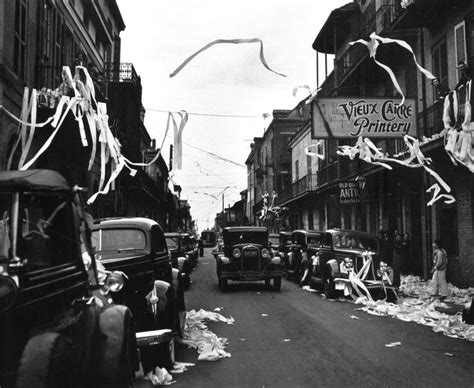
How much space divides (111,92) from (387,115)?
1422cm

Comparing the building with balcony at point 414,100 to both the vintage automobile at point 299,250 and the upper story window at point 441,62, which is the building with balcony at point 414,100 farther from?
the vintage automobile at point 299,250

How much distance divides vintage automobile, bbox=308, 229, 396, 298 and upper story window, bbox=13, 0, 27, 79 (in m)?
9.62

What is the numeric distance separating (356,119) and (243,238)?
5914mm

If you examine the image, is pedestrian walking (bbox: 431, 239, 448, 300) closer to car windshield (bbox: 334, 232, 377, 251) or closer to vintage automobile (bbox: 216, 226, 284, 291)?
car windshield (bbox: 334, 232, 377, 251)

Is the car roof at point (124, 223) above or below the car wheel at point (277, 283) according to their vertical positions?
above

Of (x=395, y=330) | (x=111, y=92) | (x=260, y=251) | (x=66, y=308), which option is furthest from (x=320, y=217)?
(x=66, y=308)

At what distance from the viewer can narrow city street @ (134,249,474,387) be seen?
5902 millimetres

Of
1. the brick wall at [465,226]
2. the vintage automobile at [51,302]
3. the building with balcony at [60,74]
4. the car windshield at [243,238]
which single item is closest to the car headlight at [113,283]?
the vintage automobile at [51,302]

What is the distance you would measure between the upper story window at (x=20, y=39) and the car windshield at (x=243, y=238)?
7802mm

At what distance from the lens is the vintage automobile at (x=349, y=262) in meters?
13.6

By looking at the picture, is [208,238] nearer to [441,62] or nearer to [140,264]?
Answer: [441,62]

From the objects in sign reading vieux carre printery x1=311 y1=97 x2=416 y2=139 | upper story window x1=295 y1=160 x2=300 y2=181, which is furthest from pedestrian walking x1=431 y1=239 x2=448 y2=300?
upper story window x1=295 y1=160 x2=300 y2=181

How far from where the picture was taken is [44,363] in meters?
3.14

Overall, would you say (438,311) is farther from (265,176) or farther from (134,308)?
(265,176)
